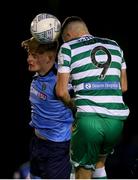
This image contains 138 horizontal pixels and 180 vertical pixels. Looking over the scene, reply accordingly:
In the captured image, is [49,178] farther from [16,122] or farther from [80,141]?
[16,122]

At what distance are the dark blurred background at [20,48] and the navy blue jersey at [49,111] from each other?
201 cm

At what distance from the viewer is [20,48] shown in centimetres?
707

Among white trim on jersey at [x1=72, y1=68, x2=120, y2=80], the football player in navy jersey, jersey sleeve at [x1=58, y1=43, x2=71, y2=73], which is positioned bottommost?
the football player in navy jersey

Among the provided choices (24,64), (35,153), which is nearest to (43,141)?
(35,153)

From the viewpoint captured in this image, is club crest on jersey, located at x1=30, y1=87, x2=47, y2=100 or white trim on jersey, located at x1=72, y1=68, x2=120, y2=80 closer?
white trim on jersey, located at x1=72, y1=68, x2=120, y2=80

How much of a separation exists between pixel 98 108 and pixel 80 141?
302 millimetres

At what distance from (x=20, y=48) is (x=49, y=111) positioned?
246 cm

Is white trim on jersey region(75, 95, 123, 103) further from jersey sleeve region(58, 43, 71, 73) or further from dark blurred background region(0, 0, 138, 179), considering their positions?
dark blurred background region(0, 0, 138, 179)

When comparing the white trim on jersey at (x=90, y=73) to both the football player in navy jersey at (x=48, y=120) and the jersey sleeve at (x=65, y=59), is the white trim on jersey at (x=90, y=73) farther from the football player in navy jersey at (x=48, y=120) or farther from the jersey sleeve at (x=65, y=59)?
the football player in navy jersey at (x=48, y=120)

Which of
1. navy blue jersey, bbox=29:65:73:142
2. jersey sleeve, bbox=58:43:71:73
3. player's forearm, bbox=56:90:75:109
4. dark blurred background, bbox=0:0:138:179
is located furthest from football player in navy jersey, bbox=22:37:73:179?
dark blurred background, bbox=0:0:138:179

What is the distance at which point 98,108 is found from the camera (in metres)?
4.35

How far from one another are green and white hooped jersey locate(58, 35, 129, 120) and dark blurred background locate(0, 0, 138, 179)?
2.41 metres

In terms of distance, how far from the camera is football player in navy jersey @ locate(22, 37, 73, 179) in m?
4.75

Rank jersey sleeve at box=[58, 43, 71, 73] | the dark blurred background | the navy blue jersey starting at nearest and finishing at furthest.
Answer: jersey sleeve at box=[58, 43, 71, 73] → the navy blue jersey → the dark blurred background
